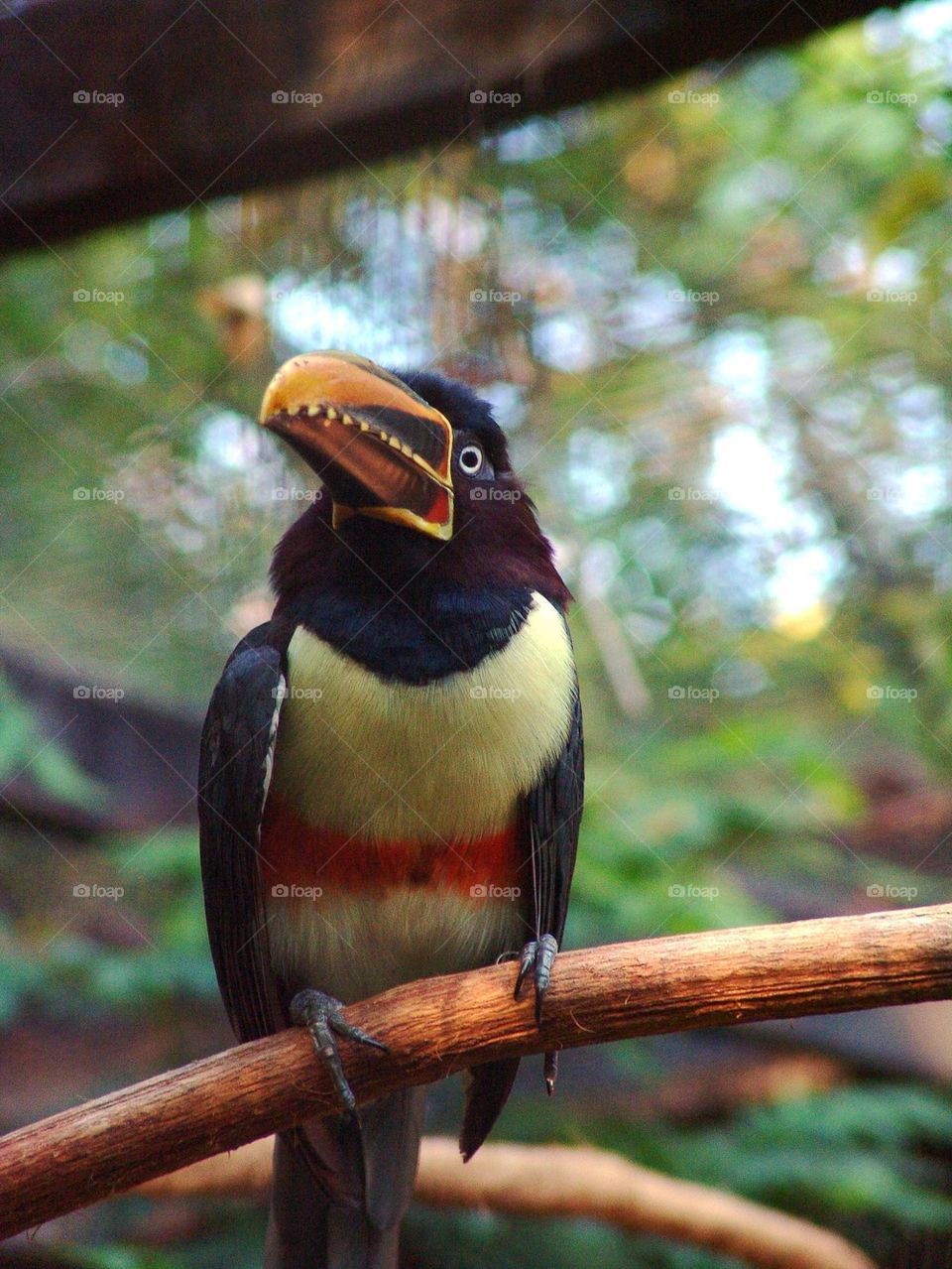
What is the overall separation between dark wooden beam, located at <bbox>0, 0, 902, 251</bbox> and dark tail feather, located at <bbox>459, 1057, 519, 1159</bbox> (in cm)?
Result: 152

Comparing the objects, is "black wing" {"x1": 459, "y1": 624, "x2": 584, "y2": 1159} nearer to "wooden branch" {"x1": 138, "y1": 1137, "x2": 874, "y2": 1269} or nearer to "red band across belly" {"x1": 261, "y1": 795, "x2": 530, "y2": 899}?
"red band across belly" {"x1": 261, "y1": 795, "x2": 530, "y2": 899}

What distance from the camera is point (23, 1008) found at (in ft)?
7.16

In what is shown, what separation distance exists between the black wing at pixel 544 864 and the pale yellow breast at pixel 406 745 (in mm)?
43

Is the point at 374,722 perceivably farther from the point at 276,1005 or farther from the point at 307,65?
the point at 307,65

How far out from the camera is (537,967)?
4.25ft

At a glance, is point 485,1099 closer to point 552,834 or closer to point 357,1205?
point 357,1205

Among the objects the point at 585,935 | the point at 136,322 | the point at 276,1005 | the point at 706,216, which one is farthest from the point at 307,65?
the point at 585,935

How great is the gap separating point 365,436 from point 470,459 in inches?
9.0

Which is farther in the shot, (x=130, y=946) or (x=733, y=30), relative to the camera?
(x=130, y=946)

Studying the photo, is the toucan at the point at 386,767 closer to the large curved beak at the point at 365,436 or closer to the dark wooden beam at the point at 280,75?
the large curved beak at the point at 365,436

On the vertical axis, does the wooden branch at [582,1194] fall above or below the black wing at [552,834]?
below

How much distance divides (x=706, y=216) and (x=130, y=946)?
1.86 meters

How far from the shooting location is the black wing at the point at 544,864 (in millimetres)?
1593

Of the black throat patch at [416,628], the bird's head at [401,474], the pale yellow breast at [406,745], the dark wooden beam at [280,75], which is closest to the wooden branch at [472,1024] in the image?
the pale yellow breast at [406,745]
